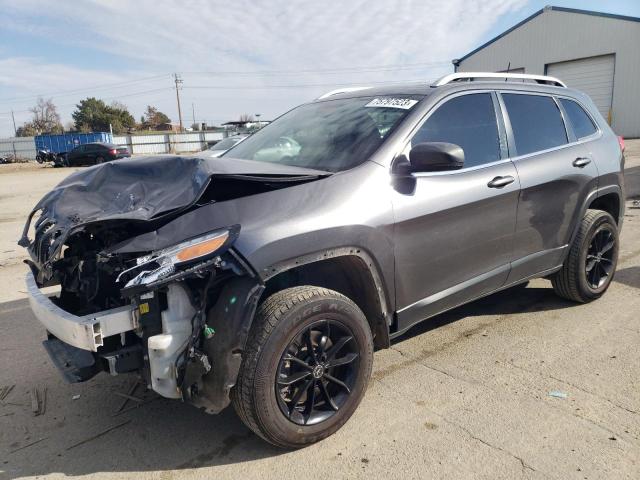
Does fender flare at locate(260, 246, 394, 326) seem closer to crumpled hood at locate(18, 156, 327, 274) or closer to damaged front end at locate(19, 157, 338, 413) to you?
damaged front end at locate(19, 157, 338, 413)

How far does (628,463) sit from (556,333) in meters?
1.62

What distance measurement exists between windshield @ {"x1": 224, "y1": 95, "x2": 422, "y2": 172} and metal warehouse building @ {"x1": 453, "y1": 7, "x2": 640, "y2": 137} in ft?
84.7

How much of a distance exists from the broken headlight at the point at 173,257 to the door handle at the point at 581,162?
314cm

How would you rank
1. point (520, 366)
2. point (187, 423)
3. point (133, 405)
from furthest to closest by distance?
1. point (520, 366)
2. point (133, 405)
3. point (187, 423)

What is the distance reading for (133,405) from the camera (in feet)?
10.5

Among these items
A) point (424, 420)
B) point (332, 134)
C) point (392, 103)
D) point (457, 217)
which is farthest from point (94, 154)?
point (424, 420)

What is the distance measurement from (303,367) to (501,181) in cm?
193

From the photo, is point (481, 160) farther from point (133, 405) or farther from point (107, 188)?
point (133, 405)

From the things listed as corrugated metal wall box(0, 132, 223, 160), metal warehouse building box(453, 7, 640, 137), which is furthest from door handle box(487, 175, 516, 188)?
corrugated metal wall box(0, 132, 223, 160)

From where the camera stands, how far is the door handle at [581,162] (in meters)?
4.15

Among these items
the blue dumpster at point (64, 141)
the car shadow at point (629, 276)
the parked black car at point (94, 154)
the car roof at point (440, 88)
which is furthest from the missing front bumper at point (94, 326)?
the blue dumpster at point (64, 141)

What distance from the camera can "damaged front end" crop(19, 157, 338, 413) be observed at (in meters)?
2.29

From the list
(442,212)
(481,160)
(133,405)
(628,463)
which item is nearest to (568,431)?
(628,463)

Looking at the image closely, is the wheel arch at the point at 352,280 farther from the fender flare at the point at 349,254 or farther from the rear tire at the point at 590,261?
the rear tire at the point at 590,261
